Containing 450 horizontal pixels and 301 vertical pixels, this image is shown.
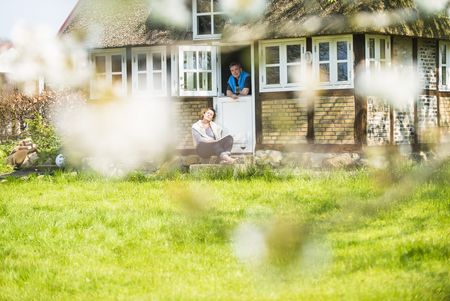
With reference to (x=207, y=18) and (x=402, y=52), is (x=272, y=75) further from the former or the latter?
(x=402, y=52)

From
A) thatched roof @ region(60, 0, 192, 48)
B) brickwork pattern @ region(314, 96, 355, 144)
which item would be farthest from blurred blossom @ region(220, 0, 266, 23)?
brickwork pattern @ region(314, 96, 355, 144)

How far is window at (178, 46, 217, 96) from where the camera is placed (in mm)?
15914

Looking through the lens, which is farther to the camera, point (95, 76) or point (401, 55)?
point (95, 76)

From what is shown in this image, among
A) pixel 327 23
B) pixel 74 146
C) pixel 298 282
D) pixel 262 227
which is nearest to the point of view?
pixel 298 282

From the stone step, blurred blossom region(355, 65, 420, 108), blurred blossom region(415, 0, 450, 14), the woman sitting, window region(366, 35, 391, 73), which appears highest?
blurred blossom region(415, 0, 450, 14)

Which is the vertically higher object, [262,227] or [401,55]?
[401,55]

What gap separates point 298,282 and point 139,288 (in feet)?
3.61

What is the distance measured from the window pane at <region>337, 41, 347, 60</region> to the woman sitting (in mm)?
2887

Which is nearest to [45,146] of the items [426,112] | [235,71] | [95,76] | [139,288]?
[95,76]

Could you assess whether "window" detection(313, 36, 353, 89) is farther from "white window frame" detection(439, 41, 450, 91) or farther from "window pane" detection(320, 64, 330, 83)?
"white window frame" detection(439, 41, 450, 91)

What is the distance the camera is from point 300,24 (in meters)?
14.7

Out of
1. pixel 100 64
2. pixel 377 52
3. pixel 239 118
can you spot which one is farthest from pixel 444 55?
pixel 100 64

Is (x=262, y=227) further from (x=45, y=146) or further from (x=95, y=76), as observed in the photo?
(x=45, y=146)

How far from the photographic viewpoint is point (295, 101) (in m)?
15.0
